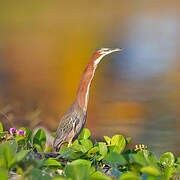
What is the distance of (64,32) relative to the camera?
54.6 ft

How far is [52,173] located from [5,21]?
54.2ft

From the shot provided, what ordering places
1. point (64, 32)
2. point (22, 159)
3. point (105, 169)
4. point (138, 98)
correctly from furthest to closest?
1. point (64, 32)
2. point (138, 98)
3. point (105, 169)
4. point (22, 159)

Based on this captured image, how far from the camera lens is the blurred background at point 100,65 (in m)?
5.90

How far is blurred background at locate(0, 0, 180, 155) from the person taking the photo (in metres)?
5.90

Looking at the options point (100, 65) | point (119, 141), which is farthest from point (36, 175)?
point (100, 65)

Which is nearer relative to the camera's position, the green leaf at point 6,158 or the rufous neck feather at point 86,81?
the green leaf at point 6,158

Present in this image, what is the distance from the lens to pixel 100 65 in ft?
34.6

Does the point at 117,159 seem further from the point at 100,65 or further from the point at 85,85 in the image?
the point at 100,65

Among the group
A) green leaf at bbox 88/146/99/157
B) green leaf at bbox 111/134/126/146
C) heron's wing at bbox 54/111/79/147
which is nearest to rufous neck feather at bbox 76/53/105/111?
heron's wing at bbox 54/111/79/147

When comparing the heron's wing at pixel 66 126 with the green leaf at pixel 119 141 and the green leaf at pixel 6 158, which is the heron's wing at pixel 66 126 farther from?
the green leaf at pixel 6 158

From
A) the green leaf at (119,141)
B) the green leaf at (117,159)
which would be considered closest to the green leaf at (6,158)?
the green leaf at (117,159)

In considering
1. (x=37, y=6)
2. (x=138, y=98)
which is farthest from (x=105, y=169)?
(x=37, y=6)

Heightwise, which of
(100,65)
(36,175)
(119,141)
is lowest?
(100,65)

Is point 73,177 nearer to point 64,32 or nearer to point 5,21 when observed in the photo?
point 64,32
